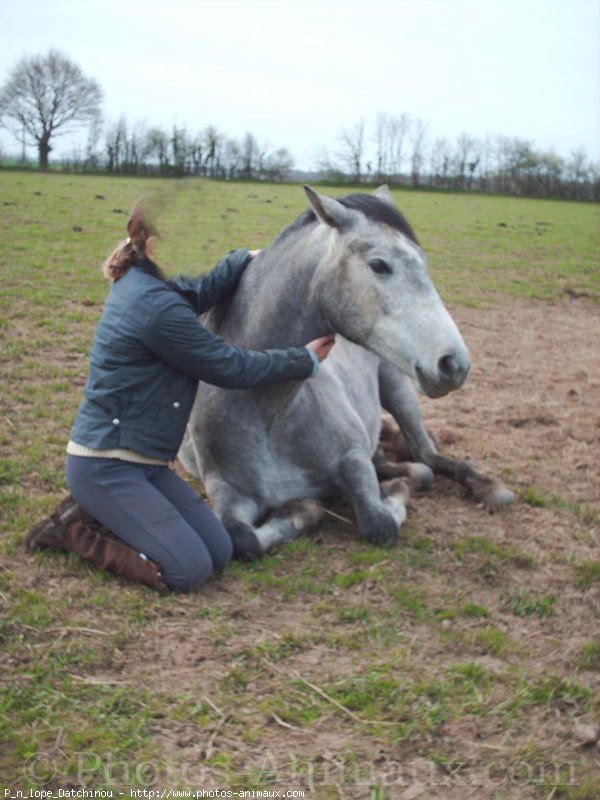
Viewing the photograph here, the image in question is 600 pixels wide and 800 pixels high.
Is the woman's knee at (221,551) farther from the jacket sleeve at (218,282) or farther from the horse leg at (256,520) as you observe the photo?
the jacket sleeve at (218,282)

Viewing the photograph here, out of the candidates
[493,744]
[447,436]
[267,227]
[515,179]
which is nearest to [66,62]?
[267,227]

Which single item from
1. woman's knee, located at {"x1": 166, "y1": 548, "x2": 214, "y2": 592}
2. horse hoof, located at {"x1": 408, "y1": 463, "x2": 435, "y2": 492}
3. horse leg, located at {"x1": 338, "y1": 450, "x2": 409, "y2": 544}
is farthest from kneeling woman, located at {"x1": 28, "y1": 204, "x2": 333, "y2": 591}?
horse hoof, located at {"x1": 408, "y1": 463, "x2": 435, "y2": 492}

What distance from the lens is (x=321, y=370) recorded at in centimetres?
507

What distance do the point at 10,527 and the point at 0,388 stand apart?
257 centimetres

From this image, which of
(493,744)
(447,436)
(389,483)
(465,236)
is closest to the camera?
(493,744)

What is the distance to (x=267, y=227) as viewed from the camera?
55.2ft

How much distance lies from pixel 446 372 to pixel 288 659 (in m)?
1.40

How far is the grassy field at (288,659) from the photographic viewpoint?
2.81 meters

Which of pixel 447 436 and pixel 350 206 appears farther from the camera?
pixel 447 436

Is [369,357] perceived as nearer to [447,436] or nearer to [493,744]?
[447,436]

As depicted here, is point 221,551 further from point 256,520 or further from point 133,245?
point 133,245

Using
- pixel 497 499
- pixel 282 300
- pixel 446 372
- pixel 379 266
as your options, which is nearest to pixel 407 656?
pixel 446 372

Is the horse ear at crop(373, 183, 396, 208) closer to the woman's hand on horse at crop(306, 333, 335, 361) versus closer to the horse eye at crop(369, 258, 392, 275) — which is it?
the horse eye at crop(369, 258, 392, 275)

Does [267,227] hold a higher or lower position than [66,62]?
lower
